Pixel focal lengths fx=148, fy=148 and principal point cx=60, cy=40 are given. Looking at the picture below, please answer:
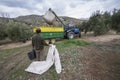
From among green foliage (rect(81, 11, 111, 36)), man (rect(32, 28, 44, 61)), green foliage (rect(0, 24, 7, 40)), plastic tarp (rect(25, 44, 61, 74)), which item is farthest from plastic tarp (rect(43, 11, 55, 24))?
green foliage (rect(0, 24, 7, 40))

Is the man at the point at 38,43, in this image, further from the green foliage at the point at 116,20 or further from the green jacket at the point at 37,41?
the green foliage at the point at 116,20

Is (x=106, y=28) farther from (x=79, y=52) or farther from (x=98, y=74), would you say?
(x=98, y=74)

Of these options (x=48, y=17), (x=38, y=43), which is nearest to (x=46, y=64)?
(x=38, y=43)

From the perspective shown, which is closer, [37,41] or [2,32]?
[37,41]

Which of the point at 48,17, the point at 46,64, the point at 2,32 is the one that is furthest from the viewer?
the point at 2,32

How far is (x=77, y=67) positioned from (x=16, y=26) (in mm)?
11666

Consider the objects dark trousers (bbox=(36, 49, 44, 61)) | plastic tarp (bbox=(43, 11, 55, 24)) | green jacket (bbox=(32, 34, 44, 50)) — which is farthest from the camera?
plastic tarp (bbox=(43, 11, 55, 24))

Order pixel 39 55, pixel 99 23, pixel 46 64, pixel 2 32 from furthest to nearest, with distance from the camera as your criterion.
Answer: pixel 2 32 → pixel 99 23 → pixel 39 55 → pixel 46 64

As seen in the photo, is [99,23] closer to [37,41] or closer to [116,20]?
[116,20]

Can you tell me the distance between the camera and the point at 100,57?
20.7 ft

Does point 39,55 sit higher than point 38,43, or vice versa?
point 38,43

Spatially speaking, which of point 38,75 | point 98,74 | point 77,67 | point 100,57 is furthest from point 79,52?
point 38,75

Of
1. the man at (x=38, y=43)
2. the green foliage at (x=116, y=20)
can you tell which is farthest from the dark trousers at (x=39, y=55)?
the green foliage at (x=116, y=20)

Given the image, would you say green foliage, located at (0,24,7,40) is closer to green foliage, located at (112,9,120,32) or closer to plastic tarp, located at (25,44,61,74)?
green foliage, located at (112,9,120,32)
